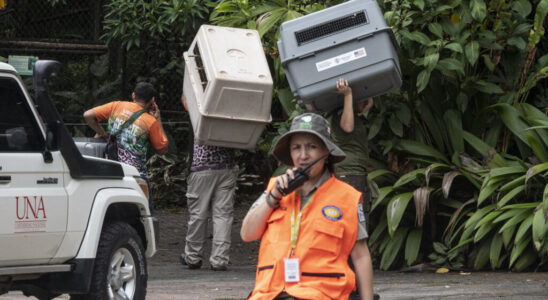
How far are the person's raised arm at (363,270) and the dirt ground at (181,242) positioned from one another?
6480 mm

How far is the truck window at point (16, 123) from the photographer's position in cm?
629

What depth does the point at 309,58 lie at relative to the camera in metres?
7.40

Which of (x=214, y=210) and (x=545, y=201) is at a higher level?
(x=545, y=201)

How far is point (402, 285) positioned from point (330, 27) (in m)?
2.41

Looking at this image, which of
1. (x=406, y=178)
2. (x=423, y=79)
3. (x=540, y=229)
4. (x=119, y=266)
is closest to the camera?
(x=119, y=266)

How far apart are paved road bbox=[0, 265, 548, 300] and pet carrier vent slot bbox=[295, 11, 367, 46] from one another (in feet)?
6.67

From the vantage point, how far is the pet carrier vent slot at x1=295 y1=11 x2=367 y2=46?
7484mm

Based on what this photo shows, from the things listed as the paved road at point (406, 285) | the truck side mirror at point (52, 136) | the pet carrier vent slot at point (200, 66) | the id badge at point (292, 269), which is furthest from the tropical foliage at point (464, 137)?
the id badge at point (292, 269)

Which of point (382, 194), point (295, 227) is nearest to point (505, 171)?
point (382, 194)

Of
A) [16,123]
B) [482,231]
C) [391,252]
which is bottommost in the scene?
[391,252]

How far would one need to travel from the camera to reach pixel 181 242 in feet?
42.7

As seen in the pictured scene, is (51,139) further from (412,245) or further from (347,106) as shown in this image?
(412,245)

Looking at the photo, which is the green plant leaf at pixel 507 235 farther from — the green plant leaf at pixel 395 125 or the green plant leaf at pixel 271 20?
the green plant leaf at pixel 271 20

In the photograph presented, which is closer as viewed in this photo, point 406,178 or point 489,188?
point 489,188
